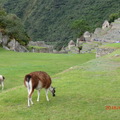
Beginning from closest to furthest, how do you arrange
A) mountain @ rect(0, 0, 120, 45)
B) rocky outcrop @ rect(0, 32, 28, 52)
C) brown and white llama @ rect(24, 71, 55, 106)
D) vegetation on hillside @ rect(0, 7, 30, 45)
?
brown and white llama @ rect(24, 71, 55, 106)
rocky outcrop @ rect(0, 32, 28, 52)
vegetation on hillside @ rect(0, 7, 30, 45)
mountain @ rect(0, 0, 120, 45)

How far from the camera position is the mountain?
111 metres

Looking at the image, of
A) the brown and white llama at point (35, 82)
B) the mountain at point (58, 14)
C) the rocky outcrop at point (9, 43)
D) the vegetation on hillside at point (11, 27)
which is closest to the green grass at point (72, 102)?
the brown and white llama at point (35, 82)

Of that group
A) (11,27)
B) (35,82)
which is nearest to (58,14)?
(11,27)

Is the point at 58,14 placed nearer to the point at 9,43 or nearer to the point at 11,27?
the point at 11,27

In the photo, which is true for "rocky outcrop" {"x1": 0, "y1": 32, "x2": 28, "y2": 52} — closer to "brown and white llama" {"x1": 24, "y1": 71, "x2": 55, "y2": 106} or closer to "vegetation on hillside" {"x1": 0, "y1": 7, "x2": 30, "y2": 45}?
"vegetation on hillside" {"x1": 0, "y1": 7, "x2": 30, "y2": 45}

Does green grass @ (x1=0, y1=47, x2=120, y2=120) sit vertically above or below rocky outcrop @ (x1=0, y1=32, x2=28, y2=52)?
below

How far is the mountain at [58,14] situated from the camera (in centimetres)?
11120

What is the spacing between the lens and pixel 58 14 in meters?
139

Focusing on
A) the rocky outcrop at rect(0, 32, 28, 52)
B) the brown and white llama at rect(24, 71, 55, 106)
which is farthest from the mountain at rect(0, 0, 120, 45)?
the brown and white llama at rect(24, 71, 55, 106)

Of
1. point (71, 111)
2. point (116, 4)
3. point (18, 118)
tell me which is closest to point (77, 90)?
point (71, 111)

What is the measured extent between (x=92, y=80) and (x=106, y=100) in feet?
11.7

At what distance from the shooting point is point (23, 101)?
8.79 metres

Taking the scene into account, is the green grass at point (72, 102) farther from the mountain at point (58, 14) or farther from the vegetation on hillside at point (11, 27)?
the mountain at point (58, 14)

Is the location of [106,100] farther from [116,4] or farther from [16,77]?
[116,4]
